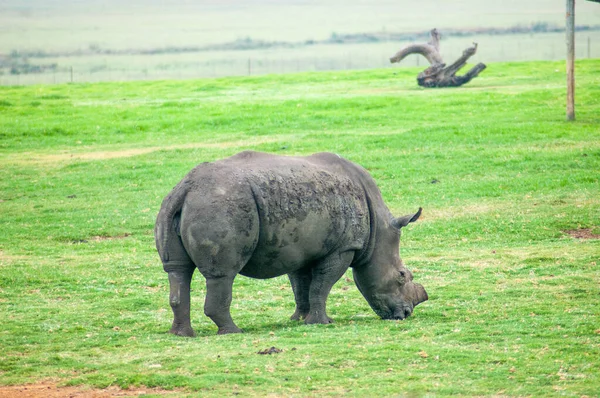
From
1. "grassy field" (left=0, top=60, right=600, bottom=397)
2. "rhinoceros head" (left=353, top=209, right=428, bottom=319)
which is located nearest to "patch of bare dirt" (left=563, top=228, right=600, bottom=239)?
"grassy field" (left=0, top=60, right=600, bottom=397)

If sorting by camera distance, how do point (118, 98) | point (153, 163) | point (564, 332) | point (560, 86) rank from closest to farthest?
point (564, 332), point (153, 163), point (560, 86), point (118, 98)

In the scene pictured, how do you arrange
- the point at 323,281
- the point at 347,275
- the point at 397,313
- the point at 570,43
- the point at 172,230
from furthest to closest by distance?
the point at 570,43 → the point at 347,275 → the point at 397,313 → the point at 323,281 → the point at 172,230

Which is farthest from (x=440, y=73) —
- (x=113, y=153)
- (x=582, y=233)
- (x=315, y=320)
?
(x=315, y=320)

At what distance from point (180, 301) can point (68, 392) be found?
7.80ft

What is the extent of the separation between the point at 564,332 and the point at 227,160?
14.5ft

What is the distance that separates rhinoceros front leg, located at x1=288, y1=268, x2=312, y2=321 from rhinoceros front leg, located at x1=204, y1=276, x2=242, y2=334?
126 cm

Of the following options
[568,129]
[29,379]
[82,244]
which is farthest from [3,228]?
[568,129]

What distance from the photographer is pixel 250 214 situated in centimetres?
1106

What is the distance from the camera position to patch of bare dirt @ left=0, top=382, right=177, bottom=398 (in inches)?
351

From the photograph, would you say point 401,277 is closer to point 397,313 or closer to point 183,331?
point 397,313

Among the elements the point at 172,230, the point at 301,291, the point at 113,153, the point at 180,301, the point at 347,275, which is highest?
the point at 172,230

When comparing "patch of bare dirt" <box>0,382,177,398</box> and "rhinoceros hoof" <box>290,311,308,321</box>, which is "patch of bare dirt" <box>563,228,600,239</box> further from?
"patch of bare dirt" <box>0,382,177,398</box>

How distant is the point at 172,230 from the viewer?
11117mm

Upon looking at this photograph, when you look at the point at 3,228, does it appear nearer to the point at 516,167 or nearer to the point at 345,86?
the point at 516,167
